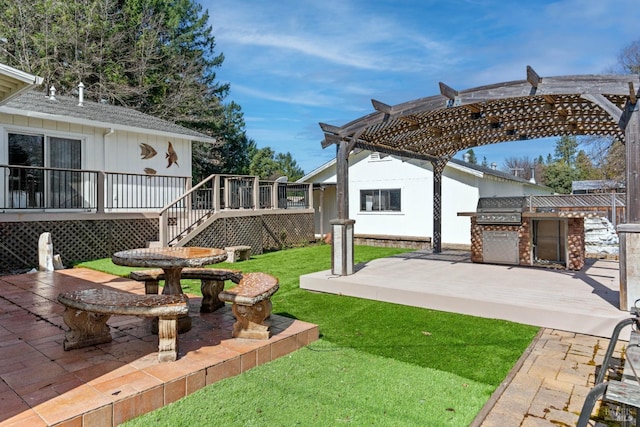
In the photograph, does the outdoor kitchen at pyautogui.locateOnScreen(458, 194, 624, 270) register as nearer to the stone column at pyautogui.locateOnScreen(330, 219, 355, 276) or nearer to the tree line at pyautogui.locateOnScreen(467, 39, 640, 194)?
the tree line at pyautogui.locateOnScreen(467, 39, 640, 194)

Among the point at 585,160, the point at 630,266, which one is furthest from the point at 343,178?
the point at 585,160

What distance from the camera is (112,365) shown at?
3.05m

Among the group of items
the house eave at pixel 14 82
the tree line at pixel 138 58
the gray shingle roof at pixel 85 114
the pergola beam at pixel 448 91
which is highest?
the tree line at pixel 138 58

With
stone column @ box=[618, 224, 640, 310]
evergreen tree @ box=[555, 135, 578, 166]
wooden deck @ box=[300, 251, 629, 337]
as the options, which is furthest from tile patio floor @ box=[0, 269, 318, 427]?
evergreen tree @ box=[555, 135, 578, 166]

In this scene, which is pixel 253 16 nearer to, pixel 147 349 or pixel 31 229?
pixel 31 229

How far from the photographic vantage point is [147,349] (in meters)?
3.42

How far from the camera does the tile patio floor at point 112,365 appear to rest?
2418 millimetres

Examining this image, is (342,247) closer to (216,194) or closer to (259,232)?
(216,194)

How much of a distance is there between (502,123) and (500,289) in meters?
3.79

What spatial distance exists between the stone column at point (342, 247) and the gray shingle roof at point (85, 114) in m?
7.13

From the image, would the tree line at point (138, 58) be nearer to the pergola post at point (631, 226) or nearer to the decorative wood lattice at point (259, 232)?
the decorative wood lattice at point (259, 232)

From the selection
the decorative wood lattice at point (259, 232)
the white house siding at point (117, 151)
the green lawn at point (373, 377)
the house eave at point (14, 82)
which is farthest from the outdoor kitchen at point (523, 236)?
the white house siding at point (117, 151)

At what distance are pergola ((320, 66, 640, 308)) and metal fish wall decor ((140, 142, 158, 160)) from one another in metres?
6.78

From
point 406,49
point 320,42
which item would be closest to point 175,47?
point 320,42
